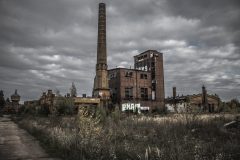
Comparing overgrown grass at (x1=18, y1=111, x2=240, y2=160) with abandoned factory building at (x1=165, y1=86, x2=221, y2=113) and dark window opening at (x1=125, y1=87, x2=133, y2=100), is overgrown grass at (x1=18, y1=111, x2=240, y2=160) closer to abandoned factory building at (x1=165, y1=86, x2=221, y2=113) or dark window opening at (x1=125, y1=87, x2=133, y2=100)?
dark window opening at (x1=125, y1=87, x2=133, y2=100)

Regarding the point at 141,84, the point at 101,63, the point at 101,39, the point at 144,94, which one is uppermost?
the point at 101,39

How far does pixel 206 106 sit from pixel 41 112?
98.6 ft

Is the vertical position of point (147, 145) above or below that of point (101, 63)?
below

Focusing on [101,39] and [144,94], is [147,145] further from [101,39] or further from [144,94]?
[144,94]

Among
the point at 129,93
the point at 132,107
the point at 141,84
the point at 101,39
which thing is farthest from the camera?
the point at 141,84

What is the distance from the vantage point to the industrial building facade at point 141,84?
37219mm

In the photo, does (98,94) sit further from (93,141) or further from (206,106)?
(93,141)

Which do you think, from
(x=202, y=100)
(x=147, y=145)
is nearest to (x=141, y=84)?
(x=202, y=100)

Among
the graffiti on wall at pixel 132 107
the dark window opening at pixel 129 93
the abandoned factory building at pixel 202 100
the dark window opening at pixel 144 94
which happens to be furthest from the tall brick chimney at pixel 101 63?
the abandoned factory building at pixel 202 100

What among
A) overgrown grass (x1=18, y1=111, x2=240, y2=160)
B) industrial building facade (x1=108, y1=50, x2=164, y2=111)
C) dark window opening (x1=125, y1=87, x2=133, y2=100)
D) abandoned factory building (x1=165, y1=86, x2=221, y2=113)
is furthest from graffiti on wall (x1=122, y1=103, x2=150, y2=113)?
overgrown grass (x1=18, y1=111, x2=240, y2=160)

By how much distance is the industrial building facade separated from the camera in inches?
1465

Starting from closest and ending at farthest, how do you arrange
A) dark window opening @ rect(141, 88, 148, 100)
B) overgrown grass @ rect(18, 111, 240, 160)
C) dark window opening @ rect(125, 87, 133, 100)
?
overgrown grass @ rect(18, 111, 240, 160) < dark window opening @ rect(125, 87, 133, 100) < dark window opening @ rect(141, 88, 148, 100)

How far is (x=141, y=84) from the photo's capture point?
3956 centimetres

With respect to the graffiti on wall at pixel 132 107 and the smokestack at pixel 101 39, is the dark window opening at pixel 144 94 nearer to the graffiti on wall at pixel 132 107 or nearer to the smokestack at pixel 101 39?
the graffiti on wall at pixel 132 107
